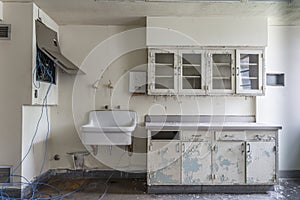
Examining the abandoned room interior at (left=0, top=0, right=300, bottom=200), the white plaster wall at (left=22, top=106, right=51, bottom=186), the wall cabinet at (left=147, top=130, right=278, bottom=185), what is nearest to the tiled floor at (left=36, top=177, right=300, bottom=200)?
the abandoned room interior at (left=0, top=0, right=300, bottom=200)

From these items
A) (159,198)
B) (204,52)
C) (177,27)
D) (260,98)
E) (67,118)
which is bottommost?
(159,198)

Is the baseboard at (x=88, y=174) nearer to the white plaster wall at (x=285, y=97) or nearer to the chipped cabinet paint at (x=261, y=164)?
the chipped cabinet paint at (x=261, y=164)

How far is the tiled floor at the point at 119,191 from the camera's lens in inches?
130

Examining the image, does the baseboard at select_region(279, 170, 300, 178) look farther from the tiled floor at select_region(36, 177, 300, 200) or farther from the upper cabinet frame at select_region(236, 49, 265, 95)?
the upper cabinet frame at select_region(236, 49, 265, 95)

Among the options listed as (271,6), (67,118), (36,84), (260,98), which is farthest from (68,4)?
(260,98)

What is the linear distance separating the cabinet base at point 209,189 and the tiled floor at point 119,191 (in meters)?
0.07

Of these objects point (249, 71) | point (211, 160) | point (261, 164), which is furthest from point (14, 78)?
point (261, 164)

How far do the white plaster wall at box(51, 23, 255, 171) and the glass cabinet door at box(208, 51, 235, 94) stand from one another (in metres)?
0.31

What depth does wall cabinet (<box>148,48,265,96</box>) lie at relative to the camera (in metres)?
3.82

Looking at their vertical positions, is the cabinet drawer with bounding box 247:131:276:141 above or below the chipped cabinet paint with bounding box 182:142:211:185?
above

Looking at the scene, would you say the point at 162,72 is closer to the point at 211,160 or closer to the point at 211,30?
the point at 211,30

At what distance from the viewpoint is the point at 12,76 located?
327 centimetres

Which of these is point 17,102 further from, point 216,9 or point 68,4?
point 216,9

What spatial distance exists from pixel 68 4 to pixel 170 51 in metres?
1.48
